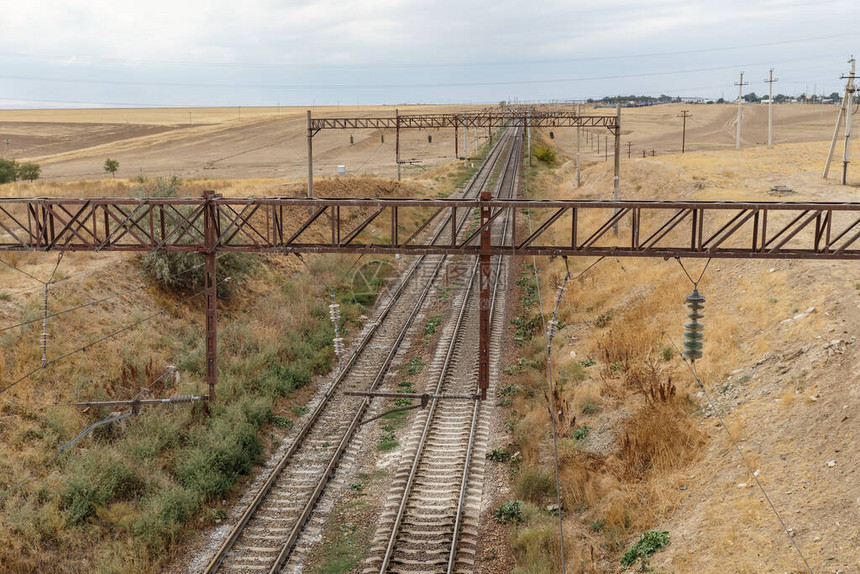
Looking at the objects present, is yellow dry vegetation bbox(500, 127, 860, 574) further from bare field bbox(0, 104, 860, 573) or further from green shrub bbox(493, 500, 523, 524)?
green shrub bbox(493, 500, 523, 524)

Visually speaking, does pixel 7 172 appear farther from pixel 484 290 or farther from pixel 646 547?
pixel 646 547

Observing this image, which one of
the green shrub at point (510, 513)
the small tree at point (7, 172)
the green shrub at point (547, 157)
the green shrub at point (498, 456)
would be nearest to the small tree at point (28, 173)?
the small tree at point (7, 172)

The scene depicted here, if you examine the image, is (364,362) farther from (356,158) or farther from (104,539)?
(356,158)

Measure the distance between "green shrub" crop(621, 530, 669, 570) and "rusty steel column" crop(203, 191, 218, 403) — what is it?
1078cm

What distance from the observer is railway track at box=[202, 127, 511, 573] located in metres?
15.8

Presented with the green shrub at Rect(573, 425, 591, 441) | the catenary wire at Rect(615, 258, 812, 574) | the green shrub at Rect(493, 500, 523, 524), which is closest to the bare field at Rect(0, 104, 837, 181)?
the catenary wire at Rect(615, 258, 812, 574)

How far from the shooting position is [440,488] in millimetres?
18344

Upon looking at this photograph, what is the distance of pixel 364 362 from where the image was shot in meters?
26.9

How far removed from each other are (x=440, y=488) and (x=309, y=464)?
375 cm

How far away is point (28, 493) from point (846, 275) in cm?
2411

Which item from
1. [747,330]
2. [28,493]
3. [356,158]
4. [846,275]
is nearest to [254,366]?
[28,493]

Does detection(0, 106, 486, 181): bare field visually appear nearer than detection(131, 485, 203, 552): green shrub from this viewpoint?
No

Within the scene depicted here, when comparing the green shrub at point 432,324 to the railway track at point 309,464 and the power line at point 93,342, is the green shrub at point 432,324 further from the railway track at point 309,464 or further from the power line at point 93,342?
the power line at point 93,342

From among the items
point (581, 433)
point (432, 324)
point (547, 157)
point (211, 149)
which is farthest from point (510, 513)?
point (211, 149)
